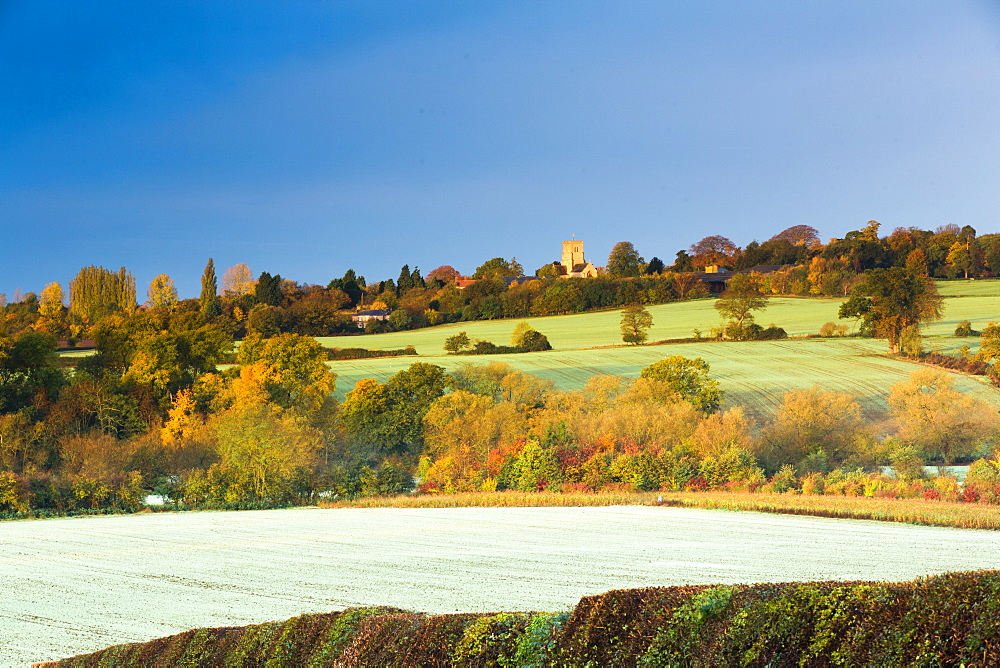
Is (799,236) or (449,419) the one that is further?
(799,236)

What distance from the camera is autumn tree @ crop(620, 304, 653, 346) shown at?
6412cm

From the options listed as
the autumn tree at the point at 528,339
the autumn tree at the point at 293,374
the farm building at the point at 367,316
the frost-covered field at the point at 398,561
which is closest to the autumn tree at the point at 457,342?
the autumn tree at the point at 528,339

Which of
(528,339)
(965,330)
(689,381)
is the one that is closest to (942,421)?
(689,381)

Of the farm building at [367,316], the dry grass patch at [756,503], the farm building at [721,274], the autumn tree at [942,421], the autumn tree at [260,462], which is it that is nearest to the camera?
the dry grass patch at [756,503]

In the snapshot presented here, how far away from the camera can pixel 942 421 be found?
37031 mm

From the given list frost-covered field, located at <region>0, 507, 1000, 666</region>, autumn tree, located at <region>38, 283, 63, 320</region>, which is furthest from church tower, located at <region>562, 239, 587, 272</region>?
frost-covered field, located at <region>0, 507, 1000, 666</region>

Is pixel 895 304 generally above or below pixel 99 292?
below

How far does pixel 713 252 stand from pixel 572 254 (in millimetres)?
13097

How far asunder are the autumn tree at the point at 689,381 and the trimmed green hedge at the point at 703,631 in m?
35.7

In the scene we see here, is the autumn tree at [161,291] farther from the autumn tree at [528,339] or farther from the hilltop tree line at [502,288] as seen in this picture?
the autumn tree at [528,339]

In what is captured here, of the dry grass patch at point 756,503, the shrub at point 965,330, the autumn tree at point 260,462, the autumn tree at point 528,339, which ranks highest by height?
the autumn tree at point 528,339

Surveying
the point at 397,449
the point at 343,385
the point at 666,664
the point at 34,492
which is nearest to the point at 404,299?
the point at 343,385

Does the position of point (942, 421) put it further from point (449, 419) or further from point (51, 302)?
point (51, 302)

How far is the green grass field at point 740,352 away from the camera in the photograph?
4875 centimetres
